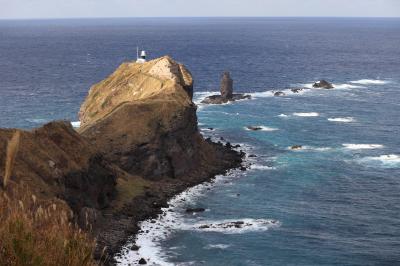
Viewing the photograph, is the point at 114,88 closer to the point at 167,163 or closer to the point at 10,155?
the point at 167,163

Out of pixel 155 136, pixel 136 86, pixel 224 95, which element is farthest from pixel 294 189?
pixel 224 95

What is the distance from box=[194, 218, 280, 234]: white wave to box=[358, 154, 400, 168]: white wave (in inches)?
1428

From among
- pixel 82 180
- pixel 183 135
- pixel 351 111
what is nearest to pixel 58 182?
pixel 82 180

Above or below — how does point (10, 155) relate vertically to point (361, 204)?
above

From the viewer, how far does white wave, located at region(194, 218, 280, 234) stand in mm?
75875

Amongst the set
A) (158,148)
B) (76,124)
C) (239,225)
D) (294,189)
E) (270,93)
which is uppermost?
(158,148)

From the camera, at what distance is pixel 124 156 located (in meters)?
96.8

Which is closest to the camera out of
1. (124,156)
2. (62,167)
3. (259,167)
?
(62,167)

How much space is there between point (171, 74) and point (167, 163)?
107 feet

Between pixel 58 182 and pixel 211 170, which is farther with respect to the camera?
pixel 211 170

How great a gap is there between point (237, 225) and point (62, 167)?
25.2 m

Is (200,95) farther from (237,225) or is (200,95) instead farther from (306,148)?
(237,225)

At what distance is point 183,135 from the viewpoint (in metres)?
105

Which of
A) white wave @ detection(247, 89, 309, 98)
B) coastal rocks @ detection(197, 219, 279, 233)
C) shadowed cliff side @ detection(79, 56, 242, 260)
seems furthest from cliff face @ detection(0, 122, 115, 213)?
white wave @ detection(247, 89, 309, 98)
